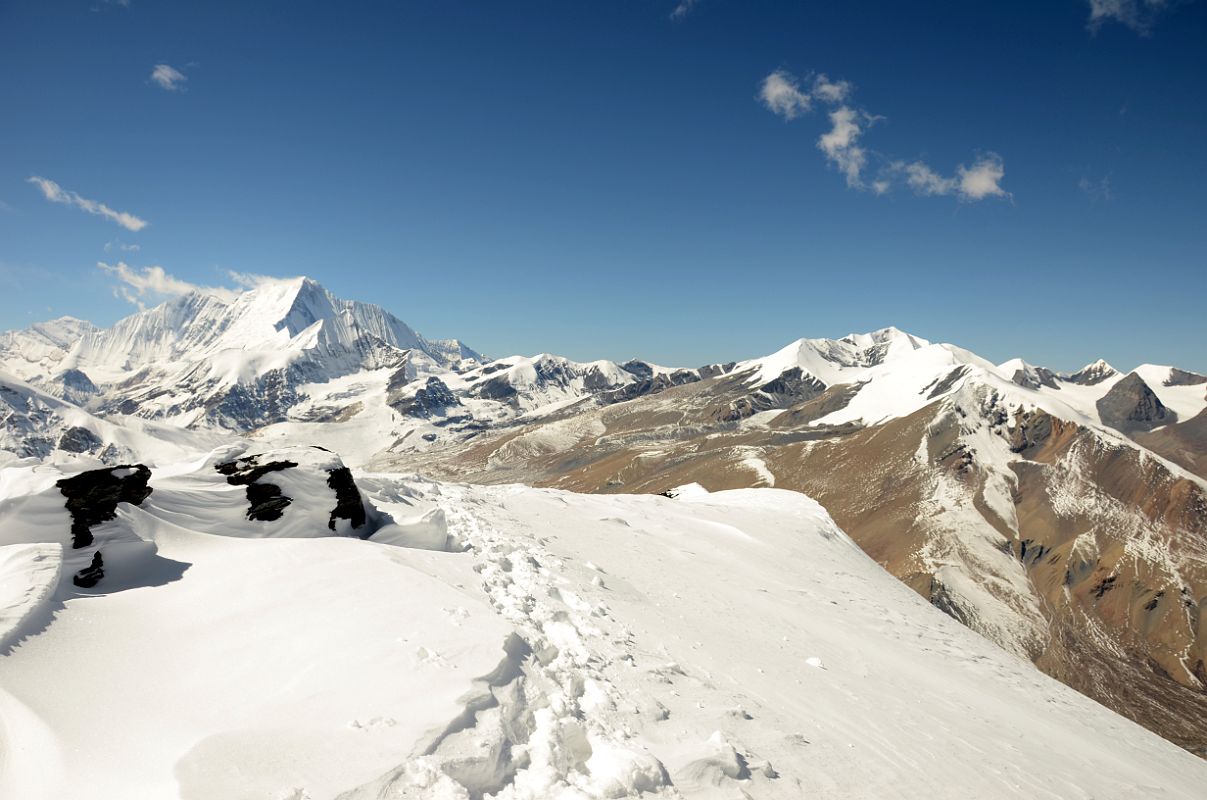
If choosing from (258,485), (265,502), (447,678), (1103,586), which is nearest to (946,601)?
(1103,586)

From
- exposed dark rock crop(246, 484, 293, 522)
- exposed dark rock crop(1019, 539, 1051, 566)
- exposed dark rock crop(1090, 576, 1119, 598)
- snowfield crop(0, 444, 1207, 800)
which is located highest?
exposed dark rock crop(246, 484, 293, 522)

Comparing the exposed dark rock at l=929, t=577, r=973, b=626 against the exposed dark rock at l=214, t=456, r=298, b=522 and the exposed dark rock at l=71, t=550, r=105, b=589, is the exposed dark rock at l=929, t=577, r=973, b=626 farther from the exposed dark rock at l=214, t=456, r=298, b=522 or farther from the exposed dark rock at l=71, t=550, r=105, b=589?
the exposed dark rock at l=71, t=550, r=105, b=589

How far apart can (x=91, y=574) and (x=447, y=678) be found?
31.3ft

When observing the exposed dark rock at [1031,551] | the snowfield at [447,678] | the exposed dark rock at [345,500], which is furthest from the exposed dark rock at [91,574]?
the exposed dark rock at [1031,551]

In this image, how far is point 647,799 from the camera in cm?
775

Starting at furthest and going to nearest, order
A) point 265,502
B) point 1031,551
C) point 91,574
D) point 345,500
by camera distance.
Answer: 1. point 1031,551
2. point 345,500
3. point 265,502
4. point 91,574

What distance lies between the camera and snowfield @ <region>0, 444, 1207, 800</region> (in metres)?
7.32

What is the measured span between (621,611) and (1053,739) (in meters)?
14.3

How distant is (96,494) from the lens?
14492 millimetres

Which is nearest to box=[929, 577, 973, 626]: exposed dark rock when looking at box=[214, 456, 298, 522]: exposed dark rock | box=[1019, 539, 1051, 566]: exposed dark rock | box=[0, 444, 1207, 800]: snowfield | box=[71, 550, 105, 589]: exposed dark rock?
box=[1019, 539, 1051, 566]: exposed dark rock

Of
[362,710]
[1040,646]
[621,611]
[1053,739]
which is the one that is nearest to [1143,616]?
[1040,646]

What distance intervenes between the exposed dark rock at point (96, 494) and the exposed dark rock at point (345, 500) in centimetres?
523

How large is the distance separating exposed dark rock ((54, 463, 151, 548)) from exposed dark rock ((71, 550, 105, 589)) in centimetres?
82

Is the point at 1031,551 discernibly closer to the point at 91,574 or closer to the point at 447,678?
the point at 447,678
